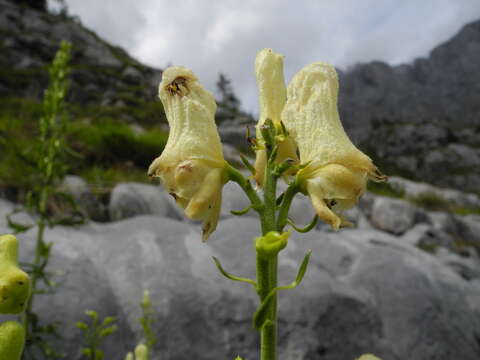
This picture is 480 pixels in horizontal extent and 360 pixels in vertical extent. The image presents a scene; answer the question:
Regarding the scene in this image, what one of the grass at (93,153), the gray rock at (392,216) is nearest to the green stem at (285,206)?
the grass at (93,153)

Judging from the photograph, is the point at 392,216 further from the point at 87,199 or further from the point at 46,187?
the point at 46,187

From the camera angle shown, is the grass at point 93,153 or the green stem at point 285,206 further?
the grass at point 93,153

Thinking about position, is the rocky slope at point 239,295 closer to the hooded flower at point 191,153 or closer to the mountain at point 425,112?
the hooded flower at point 191,153

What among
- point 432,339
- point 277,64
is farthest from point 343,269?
point 277,64

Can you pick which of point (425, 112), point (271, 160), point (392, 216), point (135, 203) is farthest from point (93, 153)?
point (425, 112)

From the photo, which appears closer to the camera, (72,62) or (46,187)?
(46,187)

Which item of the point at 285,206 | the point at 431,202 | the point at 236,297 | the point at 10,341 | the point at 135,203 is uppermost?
the point at 285,206
